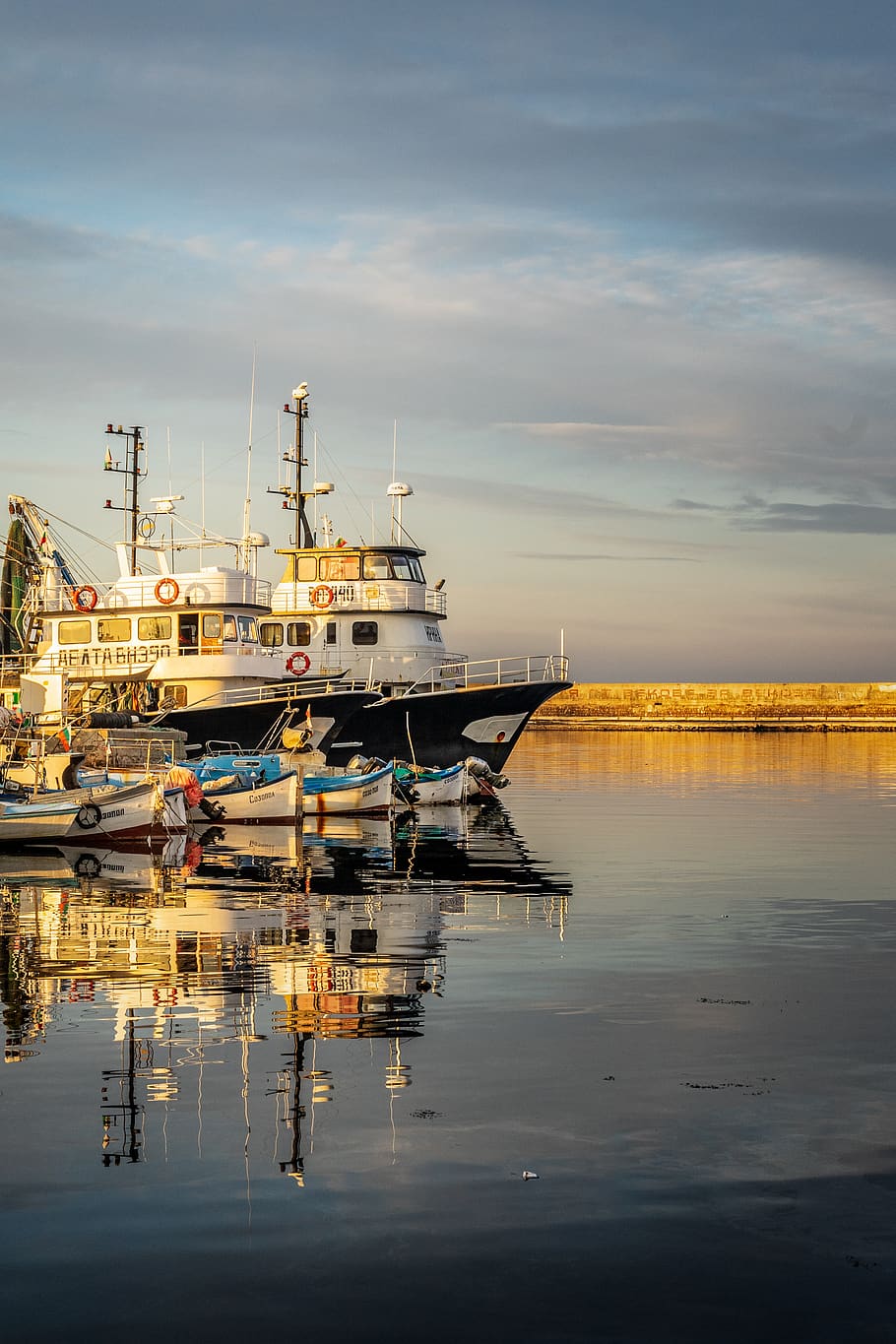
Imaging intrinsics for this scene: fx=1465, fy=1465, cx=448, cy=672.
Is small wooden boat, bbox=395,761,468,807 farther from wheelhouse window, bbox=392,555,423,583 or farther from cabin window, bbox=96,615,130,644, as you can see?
wheelhouse window, bbox=392,555,423,583

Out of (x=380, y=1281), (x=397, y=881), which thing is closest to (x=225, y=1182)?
(x=380, y=1281)

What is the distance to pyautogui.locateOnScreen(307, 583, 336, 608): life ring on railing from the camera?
53.2 metres

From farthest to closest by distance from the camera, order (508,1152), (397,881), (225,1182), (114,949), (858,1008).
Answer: (397,881) < (114,949) < (858,1008) < (508,1152) < (225,1182)

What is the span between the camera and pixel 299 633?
2116 inches

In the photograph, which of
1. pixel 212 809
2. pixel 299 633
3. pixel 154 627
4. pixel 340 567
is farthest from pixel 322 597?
pixel 212 809

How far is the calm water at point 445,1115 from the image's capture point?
723 cm

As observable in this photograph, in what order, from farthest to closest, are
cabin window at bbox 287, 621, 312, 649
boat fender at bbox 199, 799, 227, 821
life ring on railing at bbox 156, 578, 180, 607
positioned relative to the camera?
cabin window at bbox 287, 621, 312, 649 < life ring on railing at bbox 156, 578, 180, 607 < boat fender at bbox 199, 799, 227, 821

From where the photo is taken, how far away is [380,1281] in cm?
736

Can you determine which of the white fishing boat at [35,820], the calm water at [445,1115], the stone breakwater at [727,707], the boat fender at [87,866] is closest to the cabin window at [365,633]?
the white fishing boat at [35,820]

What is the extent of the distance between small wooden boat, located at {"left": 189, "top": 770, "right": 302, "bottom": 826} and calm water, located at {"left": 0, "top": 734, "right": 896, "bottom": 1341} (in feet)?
35.9

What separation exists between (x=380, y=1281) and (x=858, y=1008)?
7.96m

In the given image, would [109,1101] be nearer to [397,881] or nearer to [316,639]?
[397,881]

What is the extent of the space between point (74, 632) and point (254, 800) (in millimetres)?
16513

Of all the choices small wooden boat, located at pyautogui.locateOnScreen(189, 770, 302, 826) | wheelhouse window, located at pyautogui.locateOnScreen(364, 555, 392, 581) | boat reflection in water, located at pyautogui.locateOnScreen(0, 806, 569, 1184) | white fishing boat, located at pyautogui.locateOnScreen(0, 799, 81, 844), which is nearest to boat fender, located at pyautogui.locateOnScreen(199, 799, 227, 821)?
small wooden boat, located at pyautogui.locateOnScreen(189, 770, 302, 826)
